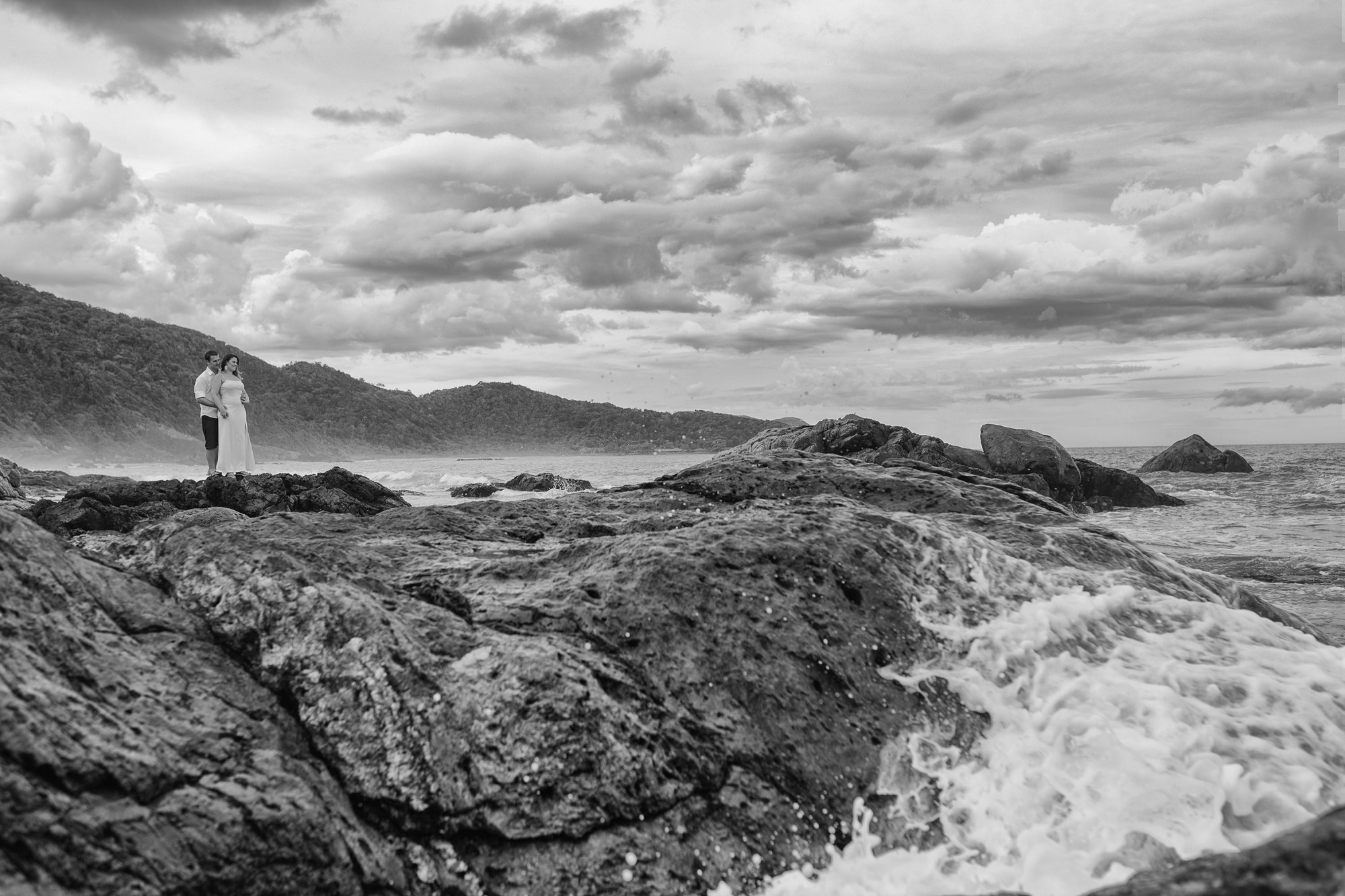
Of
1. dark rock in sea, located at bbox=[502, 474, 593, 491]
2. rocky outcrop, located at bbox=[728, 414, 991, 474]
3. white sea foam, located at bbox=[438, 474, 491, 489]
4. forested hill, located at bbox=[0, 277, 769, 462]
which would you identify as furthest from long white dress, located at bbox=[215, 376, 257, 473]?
forested hill, located at bbox=[0, 277, 769, 462]

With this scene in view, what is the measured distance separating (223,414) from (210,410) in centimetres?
34

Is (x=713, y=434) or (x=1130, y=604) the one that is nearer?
(x=1130, y=604)

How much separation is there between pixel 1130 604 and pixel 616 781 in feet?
10.3

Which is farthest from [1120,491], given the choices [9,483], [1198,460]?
[9,483]

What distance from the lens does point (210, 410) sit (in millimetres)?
15031

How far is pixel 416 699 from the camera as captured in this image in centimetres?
369

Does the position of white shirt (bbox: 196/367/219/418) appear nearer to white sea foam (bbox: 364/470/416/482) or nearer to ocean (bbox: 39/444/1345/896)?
ocean (bbox: 39/444/1345/896)

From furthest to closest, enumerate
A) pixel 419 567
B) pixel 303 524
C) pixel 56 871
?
pixel 303 524
pixel 419 567
pixel 56 871

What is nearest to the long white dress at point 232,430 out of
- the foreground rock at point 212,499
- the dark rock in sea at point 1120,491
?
the foreground rock at point 212,499

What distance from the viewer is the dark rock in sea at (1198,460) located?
136ft

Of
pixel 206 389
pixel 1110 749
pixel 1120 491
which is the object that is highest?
pixel 206 389

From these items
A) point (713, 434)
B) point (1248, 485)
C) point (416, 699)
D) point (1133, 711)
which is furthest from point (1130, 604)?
point (713, 434)

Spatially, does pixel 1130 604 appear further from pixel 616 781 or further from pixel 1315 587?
pixel 1315 587

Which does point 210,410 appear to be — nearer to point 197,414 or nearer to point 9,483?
point 9,483
